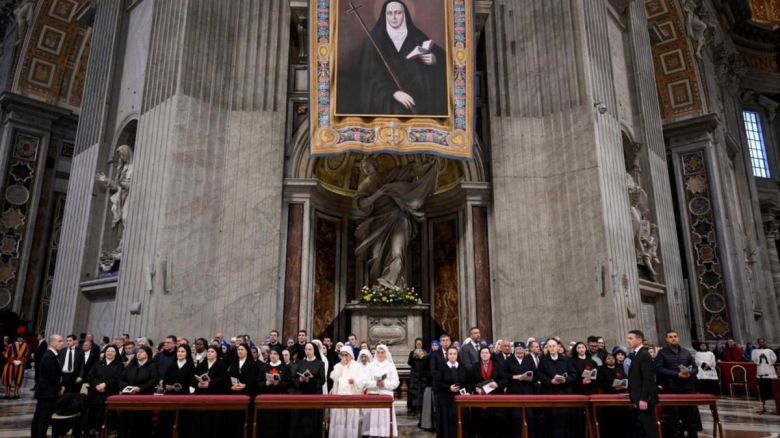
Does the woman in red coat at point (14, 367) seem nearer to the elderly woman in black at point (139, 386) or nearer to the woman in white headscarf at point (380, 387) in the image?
the elderly woman in black at point (139, 386)

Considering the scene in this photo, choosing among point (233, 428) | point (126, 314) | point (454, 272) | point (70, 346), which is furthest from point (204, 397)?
point (454, 272)

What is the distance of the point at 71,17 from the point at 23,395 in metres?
12.0

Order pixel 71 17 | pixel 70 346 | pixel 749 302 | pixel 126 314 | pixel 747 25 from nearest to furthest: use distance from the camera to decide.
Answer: pixel 70 346 < pixel 126 314 < pixel 749 302 < pixel 71 17 < pixel 747 25

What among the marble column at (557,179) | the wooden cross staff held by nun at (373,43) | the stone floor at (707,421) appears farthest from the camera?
the wooden cross staff held by nun at (373,43)

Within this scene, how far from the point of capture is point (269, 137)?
10828 mm

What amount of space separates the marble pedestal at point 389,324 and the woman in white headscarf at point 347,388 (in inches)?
163

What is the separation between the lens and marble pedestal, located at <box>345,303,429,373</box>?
10.8m

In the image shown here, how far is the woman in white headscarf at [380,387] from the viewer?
254 inches

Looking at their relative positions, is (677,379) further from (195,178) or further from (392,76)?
(195,178)

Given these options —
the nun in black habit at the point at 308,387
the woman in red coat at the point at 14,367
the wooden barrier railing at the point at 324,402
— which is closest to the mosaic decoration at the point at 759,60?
the wooden barrier railing at the point at 324,402

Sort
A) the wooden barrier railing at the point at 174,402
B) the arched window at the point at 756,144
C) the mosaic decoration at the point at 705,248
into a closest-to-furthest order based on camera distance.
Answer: the wooden barrier railing at the point at 174,402, the mosaic decoration at the point at 705,248, the arched window at the point at 756,144

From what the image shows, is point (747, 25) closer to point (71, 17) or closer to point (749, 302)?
point (749, 302)

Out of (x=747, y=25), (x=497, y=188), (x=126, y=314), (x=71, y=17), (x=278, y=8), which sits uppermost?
(x=747, y=25)

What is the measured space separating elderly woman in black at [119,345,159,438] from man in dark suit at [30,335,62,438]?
2.05ft
